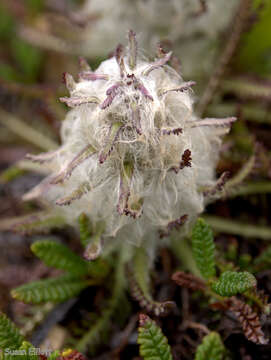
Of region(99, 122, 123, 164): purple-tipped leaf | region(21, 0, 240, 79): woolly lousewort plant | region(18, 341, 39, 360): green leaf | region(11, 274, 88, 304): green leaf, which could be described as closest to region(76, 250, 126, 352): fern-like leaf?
region(11, 274, 88, 304): green leaf

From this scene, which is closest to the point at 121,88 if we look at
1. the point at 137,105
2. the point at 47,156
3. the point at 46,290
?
the point at 137,105

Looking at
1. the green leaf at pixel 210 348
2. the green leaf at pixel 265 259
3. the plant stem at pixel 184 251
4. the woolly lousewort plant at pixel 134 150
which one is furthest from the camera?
the plant stem at pixel 184 251

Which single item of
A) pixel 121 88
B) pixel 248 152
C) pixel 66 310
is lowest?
pixel 66 310

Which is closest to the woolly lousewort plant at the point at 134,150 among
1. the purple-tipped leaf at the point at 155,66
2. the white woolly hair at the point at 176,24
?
the purple-tipped leaf at the point at 155,66

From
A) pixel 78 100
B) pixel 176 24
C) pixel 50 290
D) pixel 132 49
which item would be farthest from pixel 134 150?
pixel 176 24

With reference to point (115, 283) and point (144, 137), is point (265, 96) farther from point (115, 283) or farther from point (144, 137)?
A: point (115, 283)

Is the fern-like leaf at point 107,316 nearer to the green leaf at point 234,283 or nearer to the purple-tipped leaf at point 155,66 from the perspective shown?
the green leaf at point 234,283
